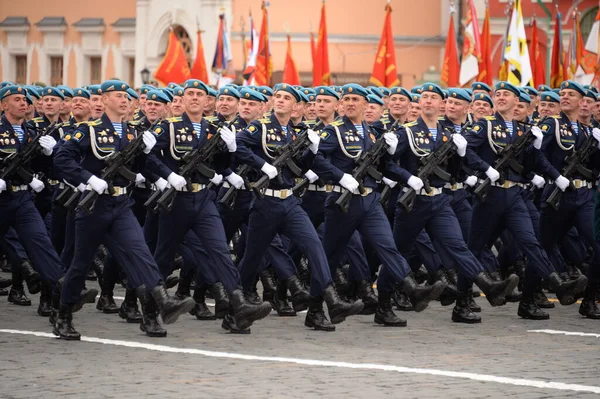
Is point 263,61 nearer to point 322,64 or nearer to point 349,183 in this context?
point 322,64

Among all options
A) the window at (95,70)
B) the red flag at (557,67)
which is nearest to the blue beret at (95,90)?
the red flag at (557,67)

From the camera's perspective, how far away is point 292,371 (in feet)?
33.8

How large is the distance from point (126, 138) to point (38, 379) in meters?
2.75

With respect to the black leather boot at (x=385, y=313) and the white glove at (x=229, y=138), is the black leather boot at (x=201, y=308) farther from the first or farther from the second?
the white glove at (x=229, y=138)

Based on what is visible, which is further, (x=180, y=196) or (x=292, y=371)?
(x=180, y=196)

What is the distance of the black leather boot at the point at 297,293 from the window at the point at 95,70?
3492cm

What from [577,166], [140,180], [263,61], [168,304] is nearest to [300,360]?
[168,304]

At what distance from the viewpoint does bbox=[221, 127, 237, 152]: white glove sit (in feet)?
40.9

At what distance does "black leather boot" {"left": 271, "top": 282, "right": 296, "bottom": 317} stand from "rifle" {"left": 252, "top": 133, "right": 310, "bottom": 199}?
5.03 ft

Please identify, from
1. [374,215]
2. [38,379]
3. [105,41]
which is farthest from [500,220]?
[105,41]

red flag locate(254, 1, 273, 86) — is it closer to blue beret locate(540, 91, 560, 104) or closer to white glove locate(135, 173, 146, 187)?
blue beret locate(540, 91, 560, 104)

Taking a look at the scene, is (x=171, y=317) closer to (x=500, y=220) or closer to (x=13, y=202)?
(x=13, y=202)

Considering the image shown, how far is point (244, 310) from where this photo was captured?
1207cm

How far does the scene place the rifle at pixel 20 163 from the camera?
13367 millimetres
